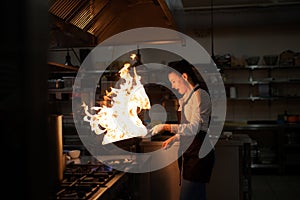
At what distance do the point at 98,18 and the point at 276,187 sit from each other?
160 inches

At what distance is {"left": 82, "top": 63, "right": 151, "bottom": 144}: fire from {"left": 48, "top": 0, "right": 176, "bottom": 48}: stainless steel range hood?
1.20ft

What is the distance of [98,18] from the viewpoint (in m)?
2.57

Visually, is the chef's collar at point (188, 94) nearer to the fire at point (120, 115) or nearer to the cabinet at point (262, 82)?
the fire at point (120, 115)

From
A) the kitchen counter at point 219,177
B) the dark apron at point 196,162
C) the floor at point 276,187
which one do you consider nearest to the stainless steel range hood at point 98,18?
the dark apron at point 196,162

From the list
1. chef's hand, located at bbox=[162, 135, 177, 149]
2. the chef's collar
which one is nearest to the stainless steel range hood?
the chef's collar

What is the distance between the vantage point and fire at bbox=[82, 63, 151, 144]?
2.30 m

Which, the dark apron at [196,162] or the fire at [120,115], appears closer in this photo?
the fire at [120,115]

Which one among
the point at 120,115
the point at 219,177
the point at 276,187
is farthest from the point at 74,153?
the point at 276,187

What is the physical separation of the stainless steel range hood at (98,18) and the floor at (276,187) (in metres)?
3.11

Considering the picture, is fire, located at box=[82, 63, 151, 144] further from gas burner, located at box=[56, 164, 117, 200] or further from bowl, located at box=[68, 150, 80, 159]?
bowl, located at box=[68, 150, 80, 159]

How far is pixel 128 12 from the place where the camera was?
264 centimetres

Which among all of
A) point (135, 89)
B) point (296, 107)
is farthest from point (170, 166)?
point (296, 107)

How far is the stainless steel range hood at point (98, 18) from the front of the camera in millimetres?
2008

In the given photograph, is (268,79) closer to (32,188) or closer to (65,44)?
(65,44)
